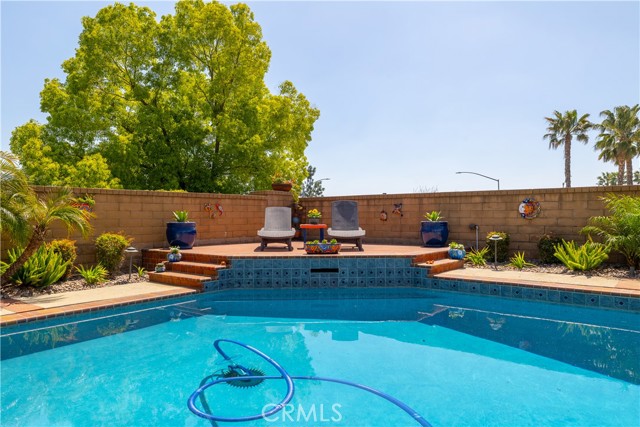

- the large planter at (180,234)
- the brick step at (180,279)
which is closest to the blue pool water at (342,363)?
the brick step at (180,279)

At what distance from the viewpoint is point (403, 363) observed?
4887 mm

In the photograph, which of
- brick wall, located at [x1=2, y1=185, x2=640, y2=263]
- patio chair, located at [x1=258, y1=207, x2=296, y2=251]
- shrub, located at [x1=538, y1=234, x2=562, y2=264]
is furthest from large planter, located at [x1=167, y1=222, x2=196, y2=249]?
shrub, located at [x1=538, y1=234, x2=562, y2=264]

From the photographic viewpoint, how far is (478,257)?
10.6 metres

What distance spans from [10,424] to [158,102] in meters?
17.9

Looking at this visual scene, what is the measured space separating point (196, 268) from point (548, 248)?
854 centimetres

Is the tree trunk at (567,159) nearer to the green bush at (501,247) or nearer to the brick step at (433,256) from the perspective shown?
the green bush at (501,247)

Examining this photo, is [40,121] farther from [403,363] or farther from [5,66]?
[403,363]

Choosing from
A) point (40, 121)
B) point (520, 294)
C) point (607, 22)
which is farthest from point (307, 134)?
point (520, 294)

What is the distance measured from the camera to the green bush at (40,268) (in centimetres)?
771

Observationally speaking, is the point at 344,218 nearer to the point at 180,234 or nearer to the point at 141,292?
the point at 180,234

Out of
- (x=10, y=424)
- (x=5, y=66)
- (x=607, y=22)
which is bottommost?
(x=10, y=424)

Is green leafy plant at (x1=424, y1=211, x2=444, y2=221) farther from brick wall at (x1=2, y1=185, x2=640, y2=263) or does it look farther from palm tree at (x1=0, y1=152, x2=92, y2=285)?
palm tree at (x1=0, y1=152, x2=92, y2=285)

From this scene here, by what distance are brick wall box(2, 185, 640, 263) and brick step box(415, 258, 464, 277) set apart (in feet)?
6.33

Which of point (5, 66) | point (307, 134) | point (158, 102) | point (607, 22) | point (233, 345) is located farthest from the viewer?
point (307, 134)
